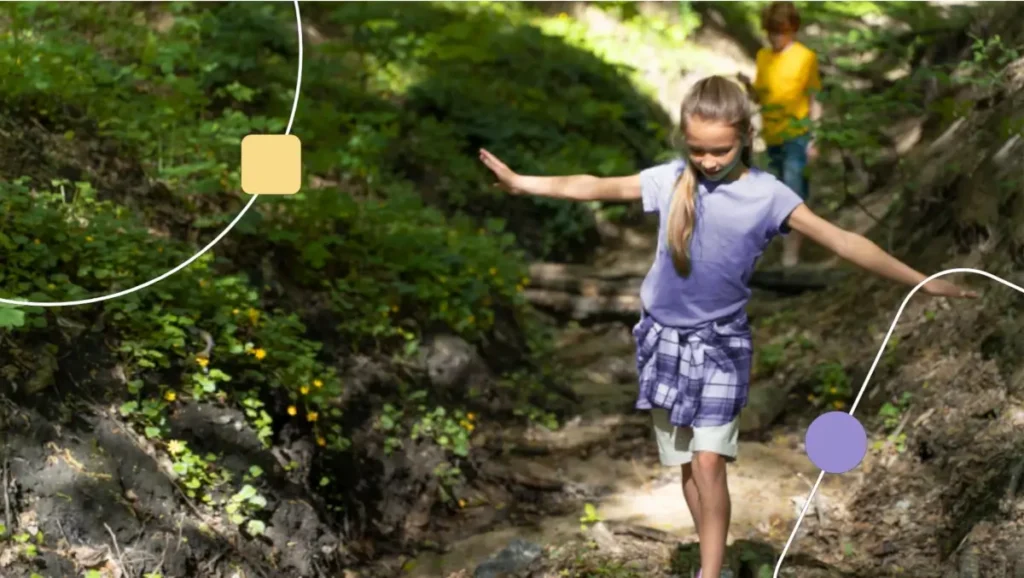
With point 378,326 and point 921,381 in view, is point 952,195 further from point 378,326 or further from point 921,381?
point 378,326

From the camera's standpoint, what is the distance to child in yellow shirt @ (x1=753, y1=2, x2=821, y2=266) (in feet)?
26.0

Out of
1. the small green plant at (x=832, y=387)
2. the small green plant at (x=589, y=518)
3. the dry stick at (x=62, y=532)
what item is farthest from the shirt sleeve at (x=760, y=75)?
the dry stick at (x=62, y=532)

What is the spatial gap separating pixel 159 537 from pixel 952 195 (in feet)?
17.7

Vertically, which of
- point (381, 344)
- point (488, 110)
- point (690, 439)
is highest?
point (690, 439)

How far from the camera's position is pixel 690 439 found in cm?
404

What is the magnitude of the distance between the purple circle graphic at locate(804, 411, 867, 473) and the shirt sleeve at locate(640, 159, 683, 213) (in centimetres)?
102

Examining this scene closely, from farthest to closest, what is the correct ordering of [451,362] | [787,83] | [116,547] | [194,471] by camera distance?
[787,83]
[451,362]
[194,471]
[116,547]

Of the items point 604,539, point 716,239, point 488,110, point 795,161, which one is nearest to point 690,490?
point 604,539

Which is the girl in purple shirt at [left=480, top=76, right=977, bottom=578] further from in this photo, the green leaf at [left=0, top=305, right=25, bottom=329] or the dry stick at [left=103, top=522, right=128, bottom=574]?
the dry stick at [left=103, top=522, right=128, bottom=574]

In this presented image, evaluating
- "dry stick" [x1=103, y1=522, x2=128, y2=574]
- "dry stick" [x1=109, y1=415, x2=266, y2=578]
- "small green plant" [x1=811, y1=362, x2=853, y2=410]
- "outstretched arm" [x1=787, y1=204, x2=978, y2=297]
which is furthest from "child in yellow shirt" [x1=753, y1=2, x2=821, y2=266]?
"dry stick" [x1=103, y1=522, x2=128, y2=574]

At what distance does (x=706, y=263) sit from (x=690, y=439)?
2.27ft

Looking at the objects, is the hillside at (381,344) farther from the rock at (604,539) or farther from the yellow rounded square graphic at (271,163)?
the yellow rounded square graphic at (271,163)

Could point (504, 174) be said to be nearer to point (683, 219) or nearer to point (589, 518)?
point (683, 219)

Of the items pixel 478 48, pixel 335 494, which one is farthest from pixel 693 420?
pixel 478 48
